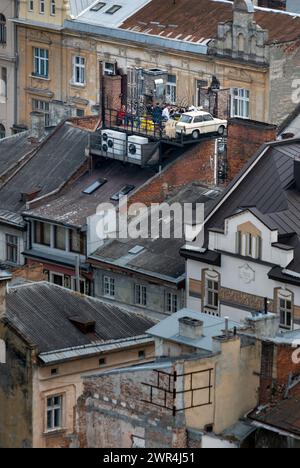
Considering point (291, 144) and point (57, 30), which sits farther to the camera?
point (57, 30)

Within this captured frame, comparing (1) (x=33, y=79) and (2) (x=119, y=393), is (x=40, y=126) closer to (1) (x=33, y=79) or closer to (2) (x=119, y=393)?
(1) (x=33, y=79)

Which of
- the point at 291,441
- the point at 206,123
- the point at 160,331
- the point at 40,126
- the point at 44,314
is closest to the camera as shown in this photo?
the point at 291,441

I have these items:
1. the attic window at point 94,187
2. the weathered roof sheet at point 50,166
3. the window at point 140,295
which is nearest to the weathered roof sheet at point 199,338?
the window at point 140,295

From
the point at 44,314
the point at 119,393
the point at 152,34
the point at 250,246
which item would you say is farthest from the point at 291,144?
the point at 152,34

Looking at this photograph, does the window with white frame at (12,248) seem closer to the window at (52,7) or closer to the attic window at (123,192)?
the attic window at (123,192)

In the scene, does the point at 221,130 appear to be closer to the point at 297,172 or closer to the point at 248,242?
the point at 297,172

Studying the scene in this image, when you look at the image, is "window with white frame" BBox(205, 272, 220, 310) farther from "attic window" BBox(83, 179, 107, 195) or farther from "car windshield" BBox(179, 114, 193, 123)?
"attic window" BBox(83, 179, 107, 195)

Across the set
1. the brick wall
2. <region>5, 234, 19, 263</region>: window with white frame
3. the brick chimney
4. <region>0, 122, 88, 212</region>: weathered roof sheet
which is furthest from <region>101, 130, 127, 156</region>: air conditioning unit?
<region>5, 234, 19, 263</region>: window with white frame
